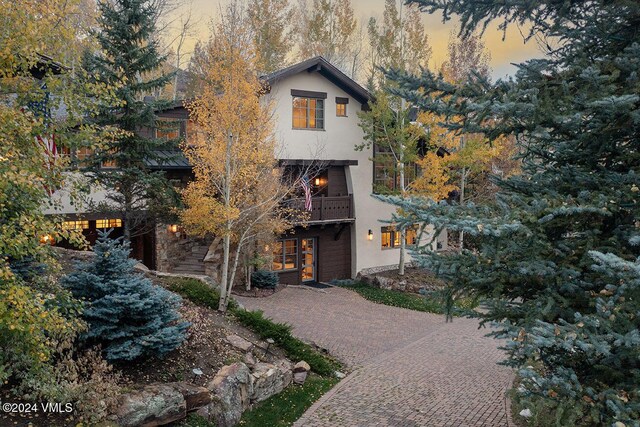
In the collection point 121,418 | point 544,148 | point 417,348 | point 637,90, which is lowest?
point 417,348

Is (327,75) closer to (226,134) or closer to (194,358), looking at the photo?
(226,134)

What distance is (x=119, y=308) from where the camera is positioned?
29.3 feet

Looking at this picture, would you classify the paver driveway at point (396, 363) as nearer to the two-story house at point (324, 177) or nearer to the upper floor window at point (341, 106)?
the two-story house at point (324, 177)

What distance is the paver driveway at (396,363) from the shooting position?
10281 millimetres

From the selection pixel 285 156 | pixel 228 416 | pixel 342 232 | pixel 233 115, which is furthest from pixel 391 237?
pixel 228 416

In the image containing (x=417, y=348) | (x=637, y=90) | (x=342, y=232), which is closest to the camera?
(x=637, y=90)

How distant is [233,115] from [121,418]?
336 inches

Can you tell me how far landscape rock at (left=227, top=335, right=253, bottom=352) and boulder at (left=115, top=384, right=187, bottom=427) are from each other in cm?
325

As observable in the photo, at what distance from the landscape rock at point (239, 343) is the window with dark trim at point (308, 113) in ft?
39.3

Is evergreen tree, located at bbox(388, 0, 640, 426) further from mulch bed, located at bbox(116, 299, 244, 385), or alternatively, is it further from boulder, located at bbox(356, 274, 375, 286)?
boulder, located at bbox(356, 274, 375, 286)

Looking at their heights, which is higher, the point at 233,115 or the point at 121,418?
the point at 233,115

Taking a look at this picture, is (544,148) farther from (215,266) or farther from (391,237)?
(391,237)

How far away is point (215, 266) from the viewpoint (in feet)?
63.2

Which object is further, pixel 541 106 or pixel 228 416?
pixel 228 416
